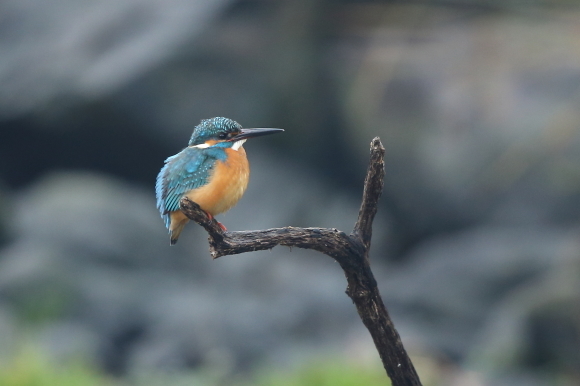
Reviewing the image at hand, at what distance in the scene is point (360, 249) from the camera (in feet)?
8.38

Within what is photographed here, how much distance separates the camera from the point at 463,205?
10250 mm

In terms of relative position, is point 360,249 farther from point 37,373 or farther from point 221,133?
point 37,373

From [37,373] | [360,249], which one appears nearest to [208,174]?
[360,249]

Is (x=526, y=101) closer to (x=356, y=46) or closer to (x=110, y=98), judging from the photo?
(x=356, y=46)

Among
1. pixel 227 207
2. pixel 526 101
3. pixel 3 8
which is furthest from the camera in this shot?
pixel 3 8

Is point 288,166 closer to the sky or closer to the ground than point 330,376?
closer to the sky

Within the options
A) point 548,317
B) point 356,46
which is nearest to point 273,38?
point 356,46

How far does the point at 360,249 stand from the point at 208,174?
1.05 meters

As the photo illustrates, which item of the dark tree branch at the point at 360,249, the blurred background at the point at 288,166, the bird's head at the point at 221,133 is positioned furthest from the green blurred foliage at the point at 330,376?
the dark tree branch at the point at 360,249

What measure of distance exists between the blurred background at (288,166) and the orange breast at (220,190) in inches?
180

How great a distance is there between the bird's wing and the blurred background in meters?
4.46

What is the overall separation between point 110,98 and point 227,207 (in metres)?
7.02

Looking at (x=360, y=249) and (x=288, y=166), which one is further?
(x=288, y=166)

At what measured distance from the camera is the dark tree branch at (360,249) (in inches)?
99.5
